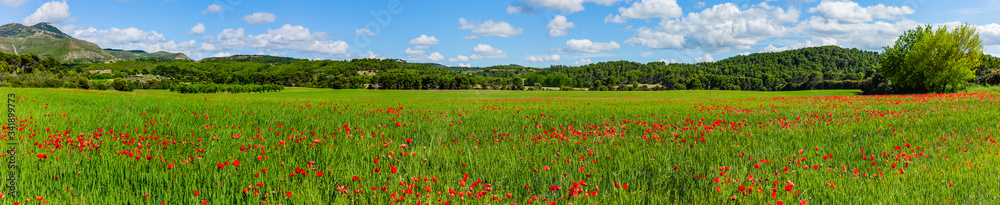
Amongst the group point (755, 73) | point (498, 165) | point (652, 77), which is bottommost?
point (498, 165)

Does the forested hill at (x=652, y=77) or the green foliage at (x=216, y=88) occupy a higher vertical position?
the forested hill at (x=652, y=77)

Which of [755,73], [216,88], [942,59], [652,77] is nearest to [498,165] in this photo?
[942,59]

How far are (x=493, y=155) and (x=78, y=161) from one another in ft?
16.4

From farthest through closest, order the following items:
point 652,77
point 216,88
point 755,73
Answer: point 652,77 < point 755,73 < point 216,88

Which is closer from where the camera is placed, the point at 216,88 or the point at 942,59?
the point at 942,59

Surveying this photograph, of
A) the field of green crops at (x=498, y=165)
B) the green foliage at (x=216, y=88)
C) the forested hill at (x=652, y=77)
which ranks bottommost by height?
the green foliage at (x=216, y=88)

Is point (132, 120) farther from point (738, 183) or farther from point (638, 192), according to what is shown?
point (738, 183)

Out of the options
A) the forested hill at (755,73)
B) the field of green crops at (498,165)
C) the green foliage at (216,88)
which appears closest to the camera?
the field of green crops at (498,165)

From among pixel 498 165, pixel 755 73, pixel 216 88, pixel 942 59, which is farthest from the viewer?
pixel 755 73

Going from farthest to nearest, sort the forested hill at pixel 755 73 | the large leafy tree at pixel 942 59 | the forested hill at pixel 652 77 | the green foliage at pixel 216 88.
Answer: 1. the forested hill at pixel 755 73
2. the forested hill at pixel 652 77
3. the green foliage at pixel 216 88
4. the large leafy tree at pixel 942 59

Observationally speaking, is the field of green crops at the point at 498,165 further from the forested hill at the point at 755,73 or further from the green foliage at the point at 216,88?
the forested hill at the point at 755,73

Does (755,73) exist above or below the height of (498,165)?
above

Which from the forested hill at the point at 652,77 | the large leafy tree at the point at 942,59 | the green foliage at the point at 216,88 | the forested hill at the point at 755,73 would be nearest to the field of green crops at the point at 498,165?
the large leafy tree at the point at 942,59

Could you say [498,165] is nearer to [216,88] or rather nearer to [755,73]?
[216,88]
